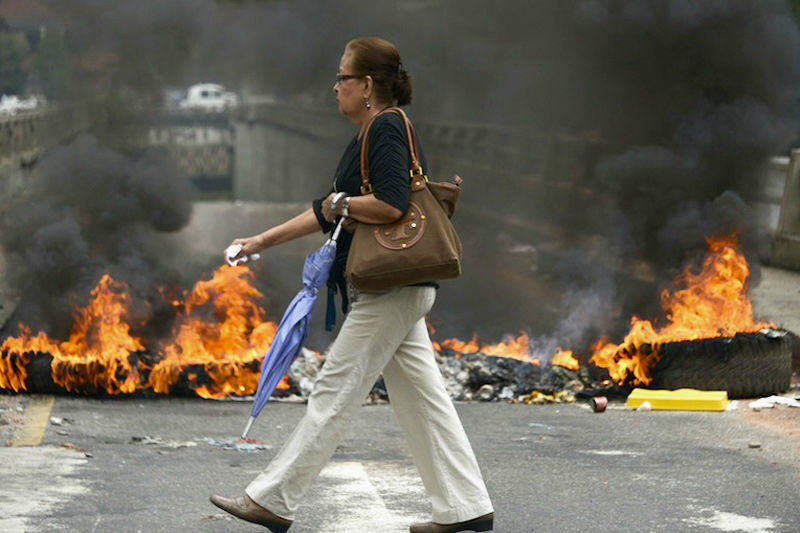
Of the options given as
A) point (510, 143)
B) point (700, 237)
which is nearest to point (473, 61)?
point (510, 143)

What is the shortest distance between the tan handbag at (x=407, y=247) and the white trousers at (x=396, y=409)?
11 centimetres

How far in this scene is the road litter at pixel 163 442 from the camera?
5.59 m

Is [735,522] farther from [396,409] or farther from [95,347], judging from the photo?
[95,347]

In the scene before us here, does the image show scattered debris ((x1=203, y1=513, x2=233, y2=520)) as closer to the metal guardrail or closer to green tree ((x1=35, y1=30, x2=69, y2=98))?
green tree ((x1=35, y1=30, x2=69, y2=98))

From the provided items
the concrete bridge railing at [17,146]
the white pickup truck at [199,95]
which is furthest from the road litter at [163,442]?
the concrete bridge railing at [17,146]

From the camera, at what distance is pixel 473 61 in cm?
1598

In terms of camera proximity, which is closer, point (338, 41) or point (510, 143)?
point (338, 41)

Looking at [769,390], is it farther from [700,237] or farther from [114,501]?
[114,501]

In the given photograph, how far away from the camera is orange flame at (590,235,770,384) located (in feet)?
23.0

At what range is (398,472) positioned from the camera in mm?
5055

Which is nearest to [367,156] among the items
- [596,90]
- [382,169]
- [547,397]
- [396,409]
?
[382,169]

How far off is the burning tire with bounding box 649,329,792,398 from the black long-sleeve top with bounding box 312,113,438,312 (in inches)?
127

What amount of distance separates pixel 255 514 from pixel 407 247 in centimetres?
97

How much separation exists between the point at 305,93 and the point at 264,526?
11.5 metres
